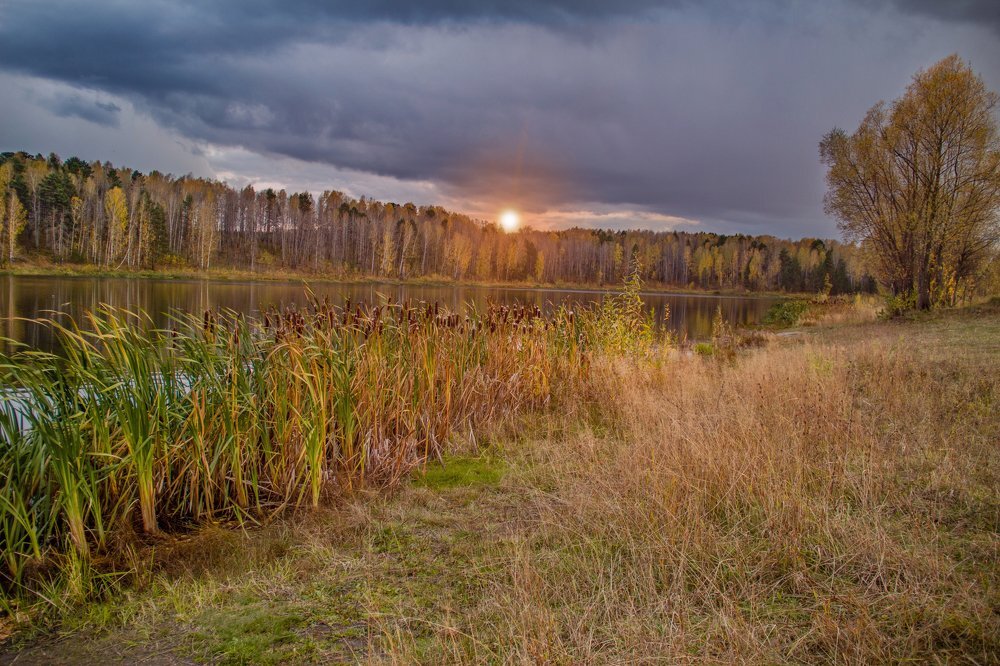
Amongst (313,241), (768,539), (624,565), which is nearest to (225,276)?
(313,241)

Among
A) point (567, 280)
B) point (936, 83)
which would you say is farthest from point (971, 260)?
point (567, 280)

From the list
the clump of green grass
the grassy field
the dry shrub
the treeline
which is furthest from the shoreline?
the dry shrub

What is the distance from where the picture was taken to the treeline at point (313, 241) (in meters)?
65.8

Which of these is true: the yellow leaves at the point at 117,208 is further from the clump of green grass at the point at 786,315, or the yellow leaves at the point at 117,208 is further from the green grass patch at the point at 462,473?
the green grass patch at the point at 462,473

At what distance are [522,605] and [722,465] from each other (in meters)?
2.04

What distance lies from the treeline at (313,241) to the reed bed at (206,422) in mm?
32518

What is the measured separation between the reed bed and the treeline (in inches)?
1280

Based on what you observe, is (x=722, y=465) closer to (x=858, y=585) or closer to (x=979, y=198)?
(x=858, y=585)

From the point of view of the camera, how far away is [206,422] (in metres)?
4.60

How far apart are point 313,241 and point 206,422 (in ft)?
305

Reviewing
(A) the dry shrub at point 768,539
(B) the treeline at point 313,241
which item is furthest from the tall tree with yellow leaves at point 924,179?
(A) the dry shrub at point 768,539

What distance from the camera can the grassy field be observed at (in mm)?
2445

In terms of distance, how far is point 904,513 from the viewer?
141 inches

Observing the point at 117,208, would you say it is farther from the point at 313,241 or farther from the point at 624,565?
the point at 624,565
